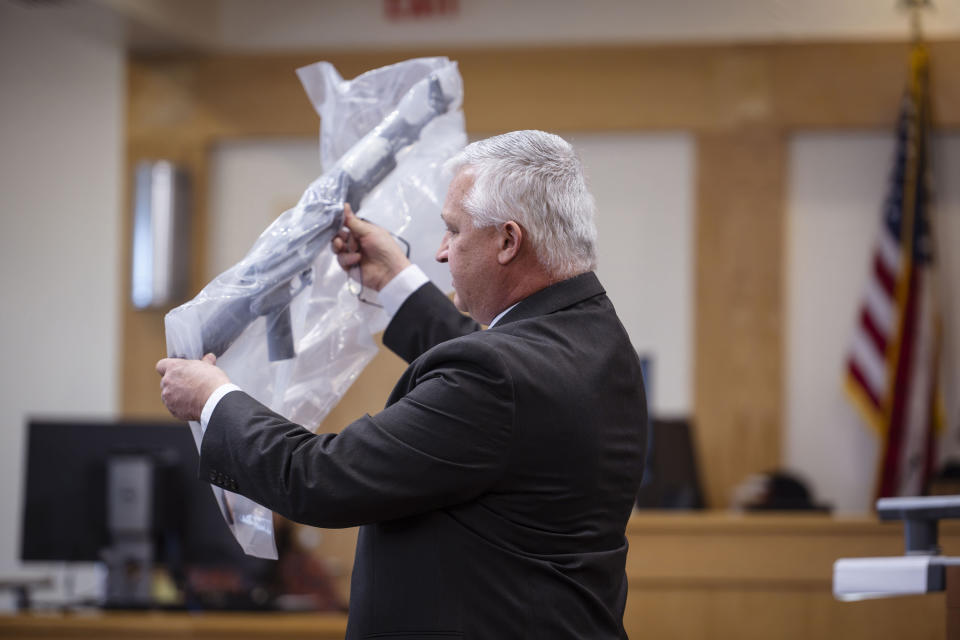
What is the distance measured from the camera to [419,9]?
5562mm

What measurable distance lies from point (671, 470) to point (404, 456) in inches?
140

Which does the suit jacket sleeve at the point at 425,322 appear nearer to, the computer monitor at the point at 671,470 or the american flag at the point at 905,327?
the computer monitor at the point at 671,470

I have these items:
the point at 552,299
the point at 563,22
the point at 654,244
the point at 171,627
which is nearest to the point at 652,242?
the point at 654,244

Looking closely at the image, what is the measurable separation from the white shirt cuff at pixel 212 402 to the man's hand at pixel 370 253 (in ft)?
1.38

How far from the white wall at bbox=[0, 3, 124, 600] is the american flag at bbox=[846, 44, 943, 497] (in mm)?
3720

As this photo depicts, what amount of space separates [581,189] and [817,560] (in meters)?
2.24

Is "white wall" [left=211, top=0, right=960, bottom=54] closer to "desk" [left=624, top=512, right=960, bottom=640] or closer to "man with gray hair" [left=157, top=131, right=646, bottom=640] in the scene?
"desk" [left=624, top=512, right=960, bottom=640]

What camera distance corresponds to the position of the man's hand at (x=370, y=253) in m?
1.80

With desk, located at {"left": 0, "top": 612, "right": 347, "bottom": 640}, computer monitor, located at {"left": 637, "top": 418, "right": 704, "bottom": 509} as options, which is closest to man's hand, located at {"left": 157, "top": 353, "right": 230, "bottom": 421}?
desk, located at {"left": 0, "top": 612, "right": 347, "bottom": 640}

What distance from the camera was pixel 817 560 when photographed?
130 inches

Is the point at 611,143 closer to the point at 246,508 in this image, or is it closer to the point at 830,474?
the point at 830,474

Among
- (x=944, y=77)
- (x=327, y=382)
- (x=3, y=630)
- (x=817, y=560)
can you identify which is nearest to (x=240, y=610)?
(x=3, y=630)

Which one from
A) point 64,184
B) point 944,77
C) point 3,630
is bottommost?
point 3,630

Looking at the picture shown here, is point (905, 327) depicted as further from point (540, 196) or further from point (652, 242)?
point (540, 196)
